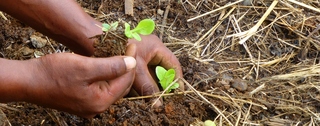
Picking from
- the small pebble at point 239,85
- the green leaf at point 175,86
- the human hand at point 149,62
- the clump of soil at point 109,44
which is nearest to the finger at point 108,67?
the clump of soil at point 109,44

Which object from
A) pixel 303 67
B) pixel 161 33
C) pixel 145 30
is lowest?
pixel 303 67

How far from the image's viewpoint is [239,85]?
1866 millimetres

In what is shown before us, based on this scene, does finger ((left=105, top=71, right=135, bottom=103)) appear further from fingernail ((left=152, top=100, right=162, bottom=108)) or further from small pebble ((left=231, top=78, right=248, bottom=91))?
small pebble ((left=231, top=78, right=248, bottom=91))

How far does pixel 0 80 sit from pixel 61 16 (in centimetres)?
41

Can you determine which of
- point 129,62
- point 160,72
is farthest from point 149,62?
point 129,62

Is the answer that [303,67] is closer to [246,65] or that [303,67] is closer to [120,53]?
[246,65]

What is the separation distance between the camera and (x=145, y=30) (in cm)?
157

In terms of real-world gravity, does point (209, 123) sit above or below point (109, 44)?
below

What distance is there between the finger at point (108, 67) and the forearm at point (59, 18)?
35 centimetres

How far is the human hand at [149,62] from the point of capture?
5.73 feet

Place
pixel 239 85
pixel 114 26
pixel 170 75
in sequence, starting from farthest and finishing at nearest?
1. pixel 239 85
2. pixel 170 75
3. pixel 114 26

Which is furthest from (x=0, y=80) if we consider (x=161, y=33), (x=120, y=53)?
(x=161, y=33)

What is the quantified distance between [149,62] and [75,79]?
539 millimetres

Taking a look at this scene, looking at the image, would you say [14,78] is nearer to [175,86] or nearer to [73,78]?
[73,78]
